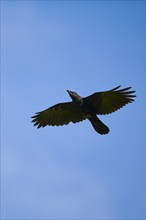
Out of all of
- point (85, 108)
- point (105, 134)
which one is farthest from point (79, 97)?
point (105, 134)

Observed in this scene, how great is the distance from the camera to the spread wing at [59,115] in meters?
16.8

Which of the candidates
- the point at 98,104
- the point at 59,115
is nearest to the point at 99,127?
the point at 98,104

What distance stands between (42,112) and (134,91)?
3.31 meters

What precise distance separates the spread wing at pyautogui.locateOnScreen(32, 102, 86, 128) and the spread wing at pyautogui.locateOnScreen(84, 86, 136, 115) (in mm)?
562

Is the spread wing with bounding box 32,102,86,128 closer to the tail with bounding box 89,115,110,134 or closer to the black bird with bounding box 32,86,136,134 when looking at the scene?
the black bird with bounding box 32,86,136,134

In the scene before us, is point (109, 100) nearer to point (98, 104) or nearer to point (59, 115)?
point (98, 104)

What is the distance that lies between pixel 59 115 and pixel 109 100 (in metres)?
1.92

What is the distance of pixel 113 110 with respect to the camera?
53.4 ft

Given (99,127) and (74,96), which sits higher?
(74,96)

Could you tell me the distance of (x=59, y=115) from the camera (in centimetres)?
1727

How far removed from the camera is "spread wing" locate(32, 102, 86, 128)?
16844mm

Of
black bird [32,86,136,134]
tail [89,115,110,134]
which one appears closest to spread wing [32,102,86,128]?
black bird [32,86,136,134]

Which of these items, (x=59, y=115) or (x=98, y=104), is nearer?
(x=98, y=104)

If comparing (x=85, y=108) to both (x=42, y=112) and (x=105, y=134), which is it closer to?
(x=105, y=134)
